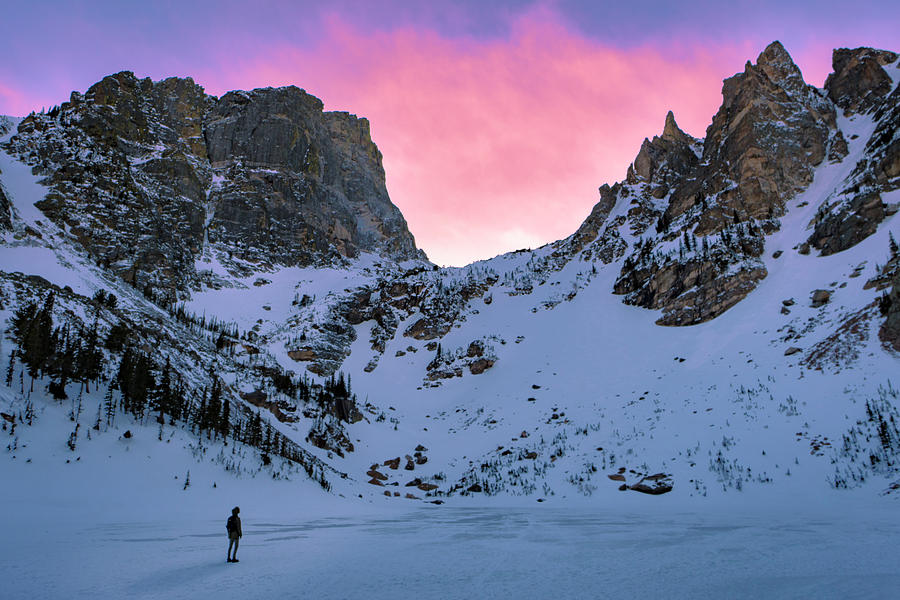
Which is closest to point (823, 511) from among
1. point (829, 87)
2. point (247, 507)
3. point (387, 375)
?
point (247, 507)

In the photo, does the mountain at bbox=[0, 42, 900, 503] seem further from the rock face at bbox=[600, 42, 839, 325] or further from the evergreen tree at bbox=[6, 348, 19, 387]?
the rock face at bbox=[600, 42, 839, 325]

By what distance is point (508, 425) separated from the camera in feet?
141

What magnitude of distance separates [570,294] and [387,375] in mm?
32342

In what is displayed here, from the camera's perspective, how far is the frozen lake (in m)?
6.57

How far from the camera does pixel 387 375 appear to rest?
218 ft

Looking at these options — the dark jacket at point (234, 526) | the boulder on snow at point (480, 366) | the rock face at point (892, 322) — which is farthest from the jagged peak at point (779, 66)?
the dark jacket at point (234, 526)

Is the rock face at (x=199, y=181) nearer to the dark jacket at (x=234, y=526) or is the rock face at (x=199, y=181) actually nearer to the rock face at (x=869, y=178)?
the dark jacket at (x=234, y=526)

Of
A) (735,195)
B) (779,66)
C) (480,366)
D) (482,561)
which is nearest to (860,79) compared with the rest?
(779,66)

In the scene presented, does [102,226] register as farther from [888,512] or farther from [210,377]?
[888,512]

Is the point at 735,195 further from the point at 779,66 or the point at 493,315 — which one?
the point at 493,315

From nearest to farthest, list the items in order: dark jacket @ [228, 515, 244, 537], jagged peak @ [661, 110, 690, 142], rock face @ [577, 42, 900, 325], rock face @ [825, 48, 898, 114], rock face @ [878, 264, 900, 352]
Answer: dark jacket @ [228, 515, 244, 537]
rock face @ [878, 264, 900, 352]
rock face @ [577, 42, 900, 325]
rock face @ [825, 48, 898, 114]
jagged peak @ [661, 110, 690, 142]

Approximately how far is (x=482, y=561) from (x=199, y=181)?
121544 mm

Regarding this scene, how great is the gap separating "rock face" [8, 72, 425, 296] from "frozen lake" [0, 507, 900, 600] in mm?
75390

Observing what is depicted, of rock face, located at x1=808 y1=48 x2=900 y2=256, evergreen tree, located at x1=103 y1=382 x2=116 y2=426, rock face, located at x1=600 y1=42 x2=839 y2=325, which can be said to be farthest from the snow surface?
rock face, located at x1=600 y1=42 x2=839 y2=325
